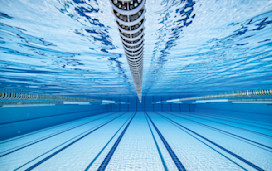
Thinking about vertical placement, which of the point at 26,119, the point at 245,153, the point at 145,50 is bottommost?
the point at 245,153

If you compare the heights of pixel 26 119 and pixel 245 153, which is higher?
pixel 26 119

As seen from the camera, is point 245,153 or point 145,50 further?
point 245,153

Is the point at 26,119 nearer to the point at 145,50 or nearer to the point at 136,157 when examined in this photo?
the point at 136,157

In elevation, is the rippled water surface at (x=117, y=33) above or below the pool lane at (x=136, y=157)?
above

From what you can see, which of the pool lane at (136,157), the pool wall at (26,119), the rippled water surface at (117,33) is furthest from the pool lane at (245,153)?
the pool wall at (26,119)

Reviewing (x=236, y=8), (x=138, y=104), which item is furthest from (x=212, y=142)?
(x=138, y=104)

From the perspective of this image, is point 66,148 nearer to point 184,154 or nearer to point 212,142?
point 184,154

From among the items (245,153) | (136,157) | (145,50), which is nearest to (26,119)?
(136,157)

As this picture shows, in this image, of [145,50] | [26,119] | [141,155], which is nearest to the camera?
[145,50]

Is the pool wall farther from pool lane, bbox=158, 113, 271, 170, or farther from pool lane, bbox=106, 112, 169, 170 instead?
pool lane, bbox=158, 113, 271, 170

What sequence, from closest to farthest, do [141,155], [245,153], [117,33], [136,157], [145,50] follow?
[117,33] < [145,50] < [136,157] < [141,155] < [245,153]

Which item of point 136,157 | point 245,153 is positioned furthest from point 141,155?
point 245,153

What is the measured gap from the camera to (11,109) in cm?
595

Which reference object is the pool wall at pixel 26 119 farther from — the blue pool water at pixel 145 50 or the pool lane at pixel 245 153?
the pool lane at pixel 245 153
